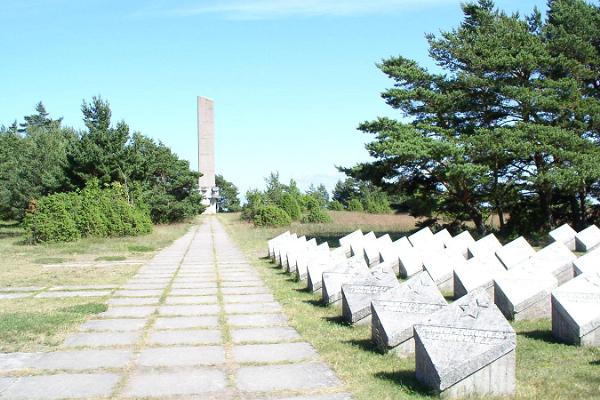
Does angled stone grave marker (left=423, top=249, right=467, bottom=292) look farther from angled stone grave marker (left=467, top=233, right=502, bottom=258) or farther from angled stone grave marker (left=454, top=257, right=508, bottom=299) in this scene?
angled stone grave marker (left=467, top=233, right=502, bottom=258)

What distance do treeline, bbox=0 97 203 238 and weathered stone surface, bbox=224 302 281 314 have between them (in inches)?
744

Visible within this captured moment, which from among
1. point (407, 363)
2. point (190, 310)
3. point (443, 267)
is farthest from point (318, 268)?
point (407, 363)

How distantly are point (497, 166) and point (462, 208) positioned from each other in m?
2.84

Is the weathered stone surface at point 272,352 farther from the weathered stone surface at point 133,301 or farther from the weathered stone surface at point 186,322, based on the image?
the weathered stone surface at point 133,301

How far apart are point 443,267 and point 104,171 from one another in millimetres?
23244

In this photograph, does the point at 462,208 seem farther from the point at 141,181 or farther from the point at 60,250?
the point at 141,181

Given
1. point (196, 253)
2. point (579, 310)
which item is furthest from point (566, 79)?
point (579, 310)

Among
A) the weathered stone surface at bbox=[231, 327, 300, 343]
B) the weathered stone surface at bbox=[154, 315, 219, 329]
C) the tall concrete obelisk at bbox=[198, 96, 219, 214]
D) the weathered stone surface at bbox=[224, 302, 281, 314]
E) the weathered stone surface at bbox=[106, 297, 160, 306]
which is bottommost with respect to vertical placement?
the weathered stone surface at bbox=[231, 327, 300, 343]

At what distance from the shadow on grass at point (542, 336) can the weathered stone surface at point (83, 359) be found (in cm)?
435

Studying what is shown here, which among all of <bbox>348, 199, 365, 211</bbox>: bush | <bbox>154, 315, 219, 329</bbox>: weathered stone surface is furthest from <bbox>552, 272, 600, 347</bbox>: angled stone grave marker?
<bbox>348, 199, 365, 211</bbox>: bush

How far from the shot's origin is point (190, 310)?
9.29 metres

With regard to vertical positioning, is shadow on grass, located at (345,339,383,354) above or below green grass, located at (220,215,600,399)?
above

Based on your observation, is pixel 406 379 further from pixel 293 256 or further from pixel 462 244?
pixel 462 244

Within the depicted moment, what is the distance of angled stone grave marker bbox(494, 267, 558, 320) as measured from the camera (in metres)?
7.92
